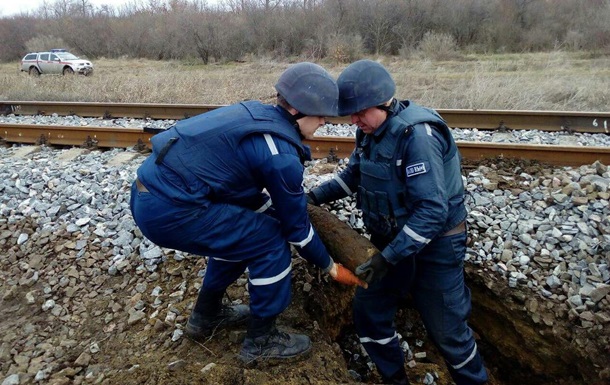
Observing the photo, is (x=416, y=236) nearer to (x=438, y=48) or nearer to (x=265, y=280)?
(x=265, y=280)

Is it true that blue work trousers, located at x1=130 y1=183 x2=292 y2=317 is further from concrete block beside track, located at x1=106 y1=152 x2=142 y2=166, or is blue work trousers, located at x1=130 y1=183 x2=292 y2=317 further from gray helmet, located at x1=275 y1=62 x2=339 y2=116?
concrete block beside track, located at x1=106 y1=152 x2=142 y2=166

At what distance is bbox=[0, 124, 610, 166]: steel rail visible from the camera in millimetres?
5133

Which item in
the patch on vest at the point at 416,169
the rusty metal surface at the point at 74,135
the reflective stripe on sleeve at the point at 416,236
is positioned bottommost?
the rusty metal surface at the point at 74,135

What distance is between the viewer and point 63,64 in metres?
21.5

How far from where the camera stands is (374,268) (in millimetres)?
3021

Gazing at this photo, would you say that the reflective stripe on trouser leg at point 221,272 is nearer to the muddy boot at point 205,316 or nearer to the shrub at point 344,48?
the muddy boot at point 205,316

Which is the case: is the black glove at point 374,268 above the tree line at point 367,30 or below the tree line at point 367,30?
below

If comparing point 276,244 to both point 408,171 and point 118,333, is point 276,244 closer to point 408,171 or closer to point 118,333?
point 408,171

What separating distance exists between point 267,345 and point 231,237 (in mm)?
825

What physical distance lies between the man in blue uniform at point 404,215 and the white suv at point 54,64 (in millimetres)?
21104

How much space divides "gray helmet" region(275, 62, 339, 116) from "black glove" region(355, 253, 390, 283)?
96 cm

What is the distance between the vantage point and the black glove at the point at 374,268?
119 inches

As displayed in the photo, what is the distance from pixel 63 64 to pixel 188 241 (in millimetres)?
22105

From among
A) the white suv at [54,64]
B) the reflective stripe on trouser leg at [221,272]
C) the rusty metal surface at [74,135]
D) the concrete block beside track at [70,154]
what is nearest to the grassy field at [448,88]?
the rusty metal surface at [74,135]
